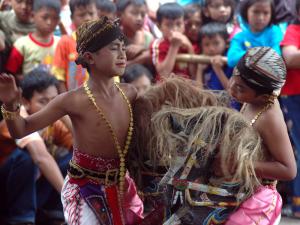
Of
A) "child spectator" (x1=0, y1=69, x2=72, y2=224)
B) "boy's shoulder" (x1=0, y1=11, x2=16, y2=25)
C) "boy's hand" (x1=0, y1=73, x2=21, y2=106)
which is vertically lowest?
"child spectator" (x1=0, y1=69, x2=72, y2=224)

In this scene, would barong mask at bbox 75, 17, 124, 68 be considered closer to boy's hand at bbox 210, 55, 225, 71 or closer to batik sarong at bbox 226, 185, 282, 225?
batik sarong at bbox 226, 185, 282, 225

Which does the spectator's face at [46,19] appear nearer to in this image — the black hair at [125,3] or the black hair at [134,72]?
the black hair at [125,3]

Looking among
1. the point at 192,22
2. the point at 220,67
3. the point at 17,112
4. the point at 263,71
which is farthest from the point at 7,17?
the point at 263,71

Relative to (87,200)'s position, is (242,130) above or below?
above

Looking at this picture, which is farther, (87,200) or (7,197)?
(7,197)

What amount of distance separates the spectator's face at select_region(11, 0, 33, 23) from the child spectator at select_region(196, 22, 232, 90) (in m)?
1.40

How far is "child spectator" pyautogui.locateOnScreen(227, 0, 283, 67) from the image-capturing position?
4.86m

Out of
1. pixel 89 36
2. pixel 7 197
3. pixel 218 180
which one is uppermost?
pixel 89 36

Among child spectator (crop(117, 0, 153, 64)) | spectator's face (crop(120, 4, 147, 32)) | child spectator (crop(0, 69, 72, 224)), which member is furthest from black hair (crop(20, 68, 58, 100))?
spectator's face (crop(120, 4, 147, 32))

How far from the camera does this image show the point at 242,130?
2.65 metres

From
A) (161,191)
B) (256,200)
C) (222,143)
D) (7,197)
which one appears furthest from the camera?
(7,197)

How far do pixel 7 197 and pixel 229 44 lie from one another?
6.91 ft

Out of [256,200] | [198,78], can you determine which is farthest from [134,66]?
[256,200]

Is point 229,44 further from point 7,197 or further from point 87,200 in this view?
Result: point 87,200
